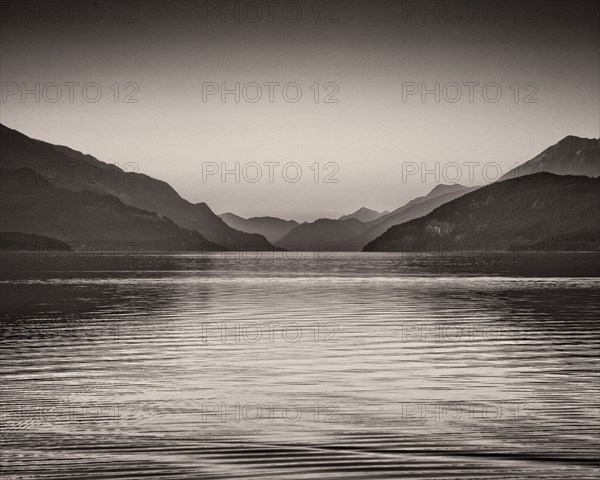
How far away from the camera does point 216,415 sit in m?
26.0

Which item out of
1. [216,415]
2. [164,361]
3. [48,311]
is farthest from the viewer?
[48,311]

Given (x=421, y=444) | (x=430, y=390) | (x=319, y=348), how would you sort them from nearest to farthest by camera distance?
(x=421, y=444)
(x=430, y=390)
(x=319, y=348)

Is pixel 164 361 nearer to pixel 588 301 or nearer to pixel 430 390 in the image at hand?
pixel 430 390

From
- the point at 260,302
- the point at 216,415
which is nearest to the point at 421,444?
the point at 216,415

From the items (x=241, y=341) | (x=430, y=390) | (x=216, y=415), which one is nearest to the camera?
(x=216, y=415)

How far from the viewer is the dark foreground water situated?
2048 centimetres

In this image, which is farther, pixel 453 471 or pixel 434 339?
pixel 434 339

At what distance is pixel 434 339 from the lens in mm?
48812

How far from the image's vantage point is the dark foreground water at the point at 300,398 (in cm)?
2048

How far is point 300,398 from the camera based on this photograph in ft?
94.7

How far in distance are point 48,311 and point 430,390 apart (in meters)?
48.6

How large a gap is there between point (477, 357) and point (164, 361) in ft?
49.9

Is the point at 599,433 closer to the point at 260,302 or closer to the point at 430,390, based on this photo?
the point at 430,390

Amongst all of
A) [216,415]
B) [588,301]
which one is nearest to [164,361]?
[216,415]
